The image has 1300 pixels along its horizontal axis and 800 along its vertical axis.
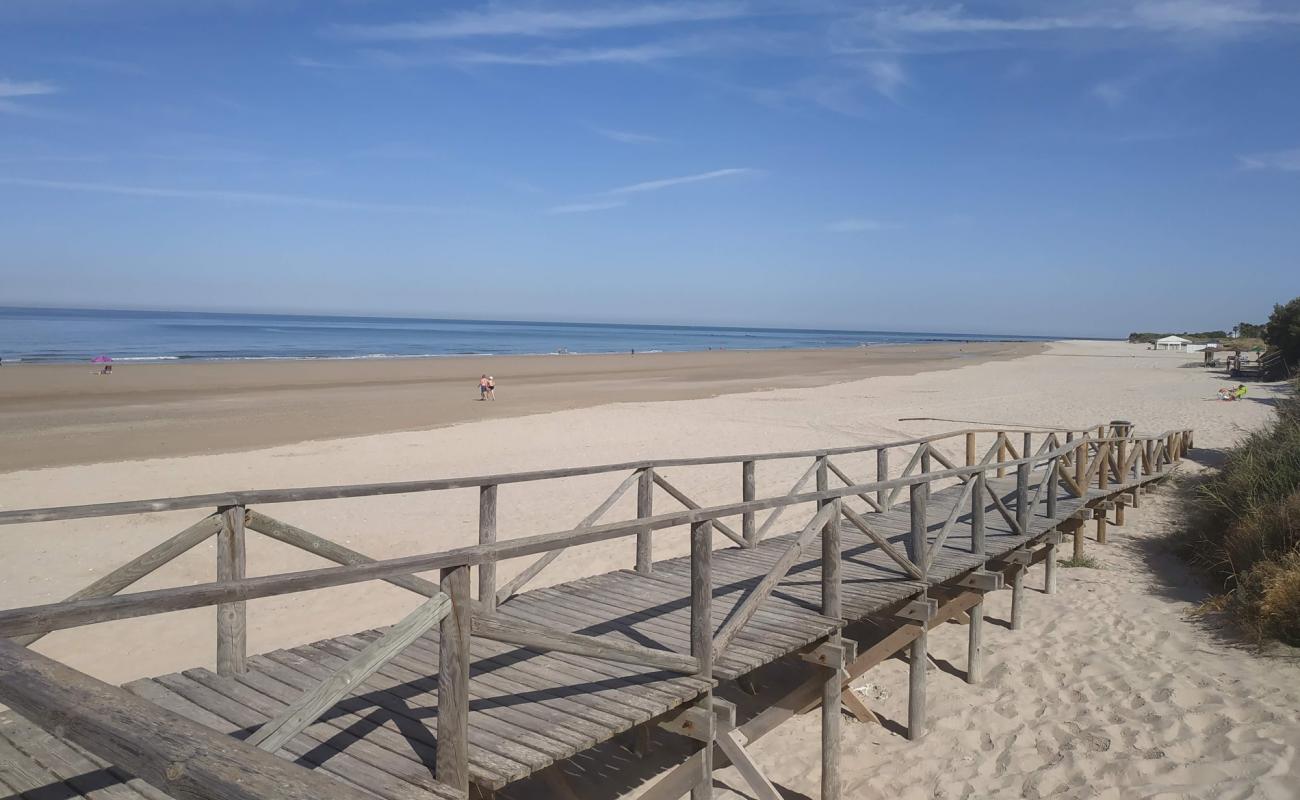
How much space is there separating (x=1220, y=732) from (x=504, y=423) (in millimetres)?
17899

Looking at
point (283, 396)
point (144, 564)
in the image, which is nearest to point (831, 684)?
point (144, 564)

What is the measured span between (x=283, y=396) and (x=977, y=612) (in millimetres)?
25829

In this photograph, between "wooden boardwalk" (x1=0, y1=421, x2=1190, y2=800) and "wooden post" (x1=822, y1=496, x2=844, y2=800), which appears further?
"wooden post" (x1=822, y1=496, x2=844, y2=800)

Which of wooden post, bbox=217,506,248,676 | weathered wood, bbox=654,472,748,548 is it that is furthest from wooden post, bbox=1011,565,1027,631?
wooden post, bbox=217,506,248,676

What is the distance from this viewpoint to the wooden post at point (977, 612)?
772 centimetres

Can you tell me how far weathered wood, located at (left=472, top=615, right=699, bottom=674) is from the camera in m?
3.41

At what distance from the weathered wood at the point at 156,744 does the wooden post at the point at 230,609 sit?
272cm

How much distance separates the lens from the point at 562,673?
4.50 m

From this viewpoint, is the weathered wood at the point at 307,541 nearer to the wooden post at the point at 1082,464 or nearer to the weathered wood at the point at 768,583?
the weathered wood at the point at 768,583

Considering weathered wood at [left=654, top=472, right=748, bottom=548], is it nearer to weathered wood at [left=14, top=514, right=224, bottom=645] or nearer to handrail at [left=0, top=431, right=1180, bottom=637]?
handrail at [left=0, top=431, right=1180, bottom=637]

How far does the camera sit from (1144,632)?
26.3ft

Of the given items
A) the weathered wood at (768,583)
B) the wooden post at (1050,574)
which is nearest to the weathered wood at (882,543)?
the weathered wood at (768,583)

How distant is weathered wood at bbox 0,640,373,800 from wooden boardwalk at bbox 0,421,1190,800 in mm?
20

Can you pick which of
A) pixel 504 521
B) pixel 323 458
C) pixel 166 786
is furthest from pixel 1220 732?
pixel 323 458
